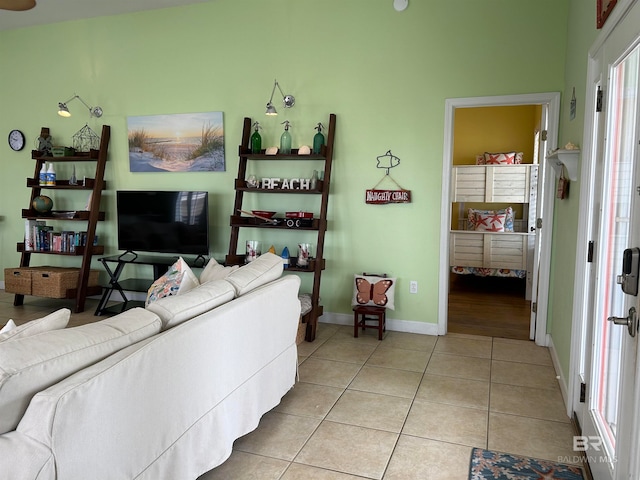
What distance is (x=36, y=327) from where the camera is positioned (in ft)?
5.30

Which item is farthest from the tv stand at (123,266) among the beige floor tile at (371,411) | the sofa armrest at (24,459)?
the sofa armrest at (24,459)

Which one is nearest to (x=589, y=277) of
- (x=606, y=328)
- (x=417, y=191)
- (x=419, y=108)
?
(x=606, y=328)

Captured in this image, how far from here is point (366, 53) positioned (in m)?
4.17

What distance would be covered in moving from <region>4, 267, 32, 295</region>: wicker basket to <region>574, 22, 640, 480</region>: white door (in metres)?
5.21

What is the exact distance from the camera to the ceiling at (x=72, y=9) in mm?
4648

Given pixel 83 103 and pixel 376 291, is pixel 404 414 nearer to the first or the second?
pixel 376 291

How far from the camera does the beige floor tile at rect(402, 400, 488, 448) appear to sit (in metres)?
→ 2.45

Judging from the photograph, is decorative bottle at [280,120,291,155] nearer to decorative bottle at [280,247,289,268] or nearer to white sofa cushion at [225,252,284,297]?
decorative bottle at [280,247,289,268]

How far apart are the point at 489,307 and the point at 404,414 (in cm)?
291

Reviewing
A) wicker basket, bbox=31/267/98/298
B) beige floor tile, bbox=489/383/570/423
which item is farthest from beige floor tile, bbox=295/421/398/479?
wicker basket, bbox=31/267/98/298

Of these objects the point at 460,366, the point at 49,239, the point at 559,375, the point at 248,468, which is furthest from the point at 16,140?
the point at 559,375

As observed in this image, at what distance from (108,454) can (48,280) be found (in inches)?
162

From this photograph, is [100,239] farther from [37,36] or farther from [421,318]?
[421,318]

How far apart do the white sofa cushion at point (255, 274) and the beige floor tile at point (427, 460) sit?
1.12 meters
